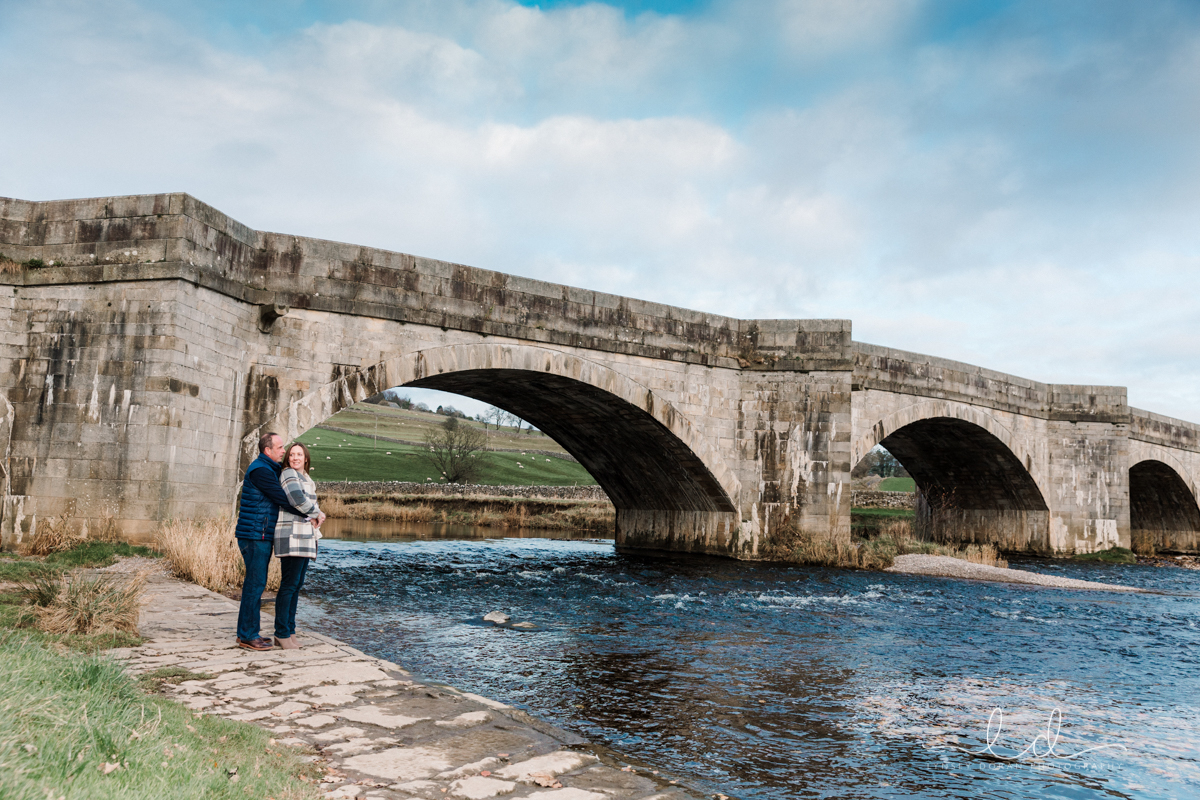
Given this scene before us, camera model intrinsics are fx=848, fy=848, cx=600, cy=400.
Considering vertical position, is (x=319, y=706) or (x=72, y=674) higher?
(x=72, y=674)

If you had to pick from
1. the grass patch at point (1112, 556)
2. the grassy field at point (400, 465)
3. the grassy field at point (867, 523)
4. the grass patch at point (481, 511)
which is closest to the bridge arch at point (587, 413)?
the grassy field at point (867, 523)

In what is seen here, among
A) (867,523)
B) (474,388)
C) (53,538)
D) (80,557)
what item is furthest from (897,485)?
(80,557)

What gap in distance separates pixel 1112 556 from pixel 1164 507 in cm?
1372

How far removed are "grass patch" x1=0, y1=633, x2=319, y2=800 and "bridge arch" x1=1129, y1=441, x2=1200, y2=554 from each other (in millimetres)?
36768

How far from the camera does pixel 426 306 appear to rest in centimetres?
1551

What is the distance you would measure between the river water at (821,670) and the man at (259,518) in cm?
174

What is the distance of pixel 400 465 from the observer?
58.3 metres

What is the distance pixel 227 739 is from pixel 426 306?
1211 centimetres

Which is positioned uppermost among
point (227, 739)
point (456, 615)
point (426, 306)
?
point (426, 306)

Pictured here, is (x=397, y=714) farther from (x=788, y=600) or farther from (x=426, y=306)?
(x=426, y=306)

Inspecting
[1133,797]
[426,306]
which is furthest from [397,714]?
[426,306]

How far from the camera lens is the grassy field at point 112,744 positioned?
281cm

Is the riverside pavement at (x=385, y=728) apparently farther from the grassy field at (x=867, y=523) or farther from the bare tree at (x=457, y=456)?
the bare tree at (x=457, y=456)

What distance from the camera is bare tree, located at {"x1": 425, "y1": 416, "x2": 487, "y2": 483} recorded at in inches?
2108
